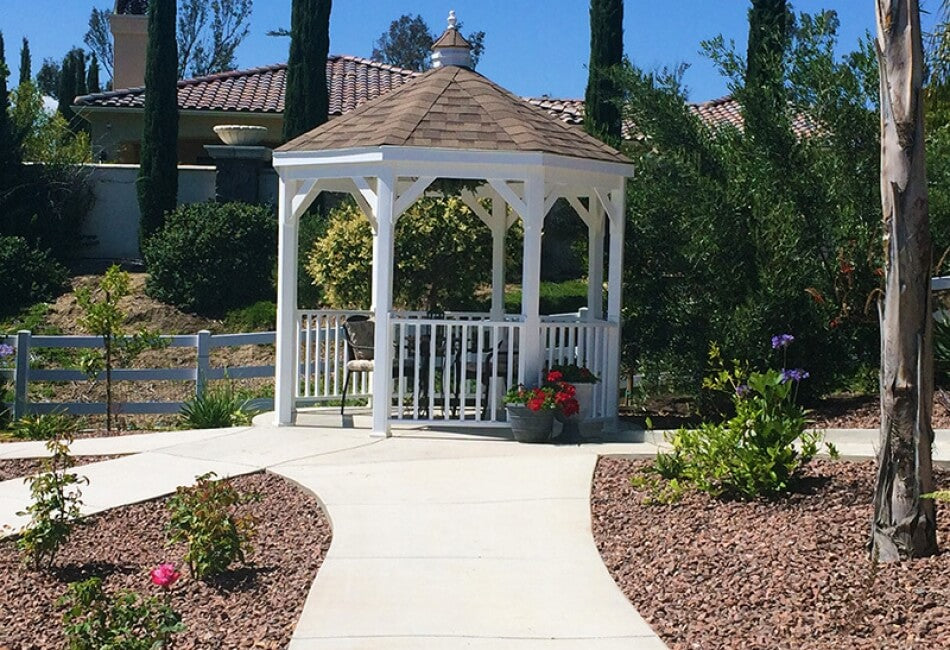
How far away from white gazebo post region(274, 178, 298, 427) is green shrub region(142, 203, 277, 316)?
458 inches

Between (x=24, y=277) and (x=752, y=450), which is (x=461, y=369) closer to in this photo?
(x=752, y=450)

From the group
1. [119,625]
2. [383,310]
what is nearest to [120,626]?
[119,625]

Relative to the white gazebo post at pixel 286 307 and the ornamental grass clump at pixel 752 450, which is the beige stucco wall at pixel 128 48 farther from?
the ornamental grass clump at pixel 752 450

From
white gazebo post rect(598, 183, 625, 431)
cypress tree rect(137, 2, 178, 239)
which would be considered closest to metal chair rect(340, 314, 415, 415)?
white gazebo post rect(598, 183, 625, 431)

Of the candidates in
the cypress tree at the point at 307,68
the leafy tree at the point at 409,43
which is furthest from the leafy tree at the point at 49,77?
the cypress tree at the point at 307,68

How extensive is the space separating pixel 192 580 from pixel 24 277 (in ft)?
63.0

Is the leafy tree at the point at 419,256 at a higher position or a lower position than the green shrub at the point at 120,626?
higher

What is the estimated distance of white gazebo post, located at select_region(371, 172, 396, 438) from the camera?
36.9 feet

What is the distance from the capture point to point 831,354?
466 inches

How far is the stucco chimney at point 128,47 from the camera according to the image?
3753cm

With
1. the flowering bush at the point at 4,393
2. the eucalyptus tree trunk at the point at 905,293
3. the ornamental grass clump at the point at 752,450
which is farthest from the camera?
the flowering bush at the point at 4,393

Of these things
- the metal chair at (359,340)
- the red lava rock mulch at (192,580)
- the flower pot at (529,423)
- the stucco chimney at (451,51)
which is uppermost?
the stucco chimney at (451,51)

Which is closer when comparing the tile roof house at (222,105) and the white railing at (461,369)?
the white railing at (461,369)

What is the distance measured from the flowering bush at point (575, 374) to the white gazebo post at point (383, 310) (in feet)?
5.03
